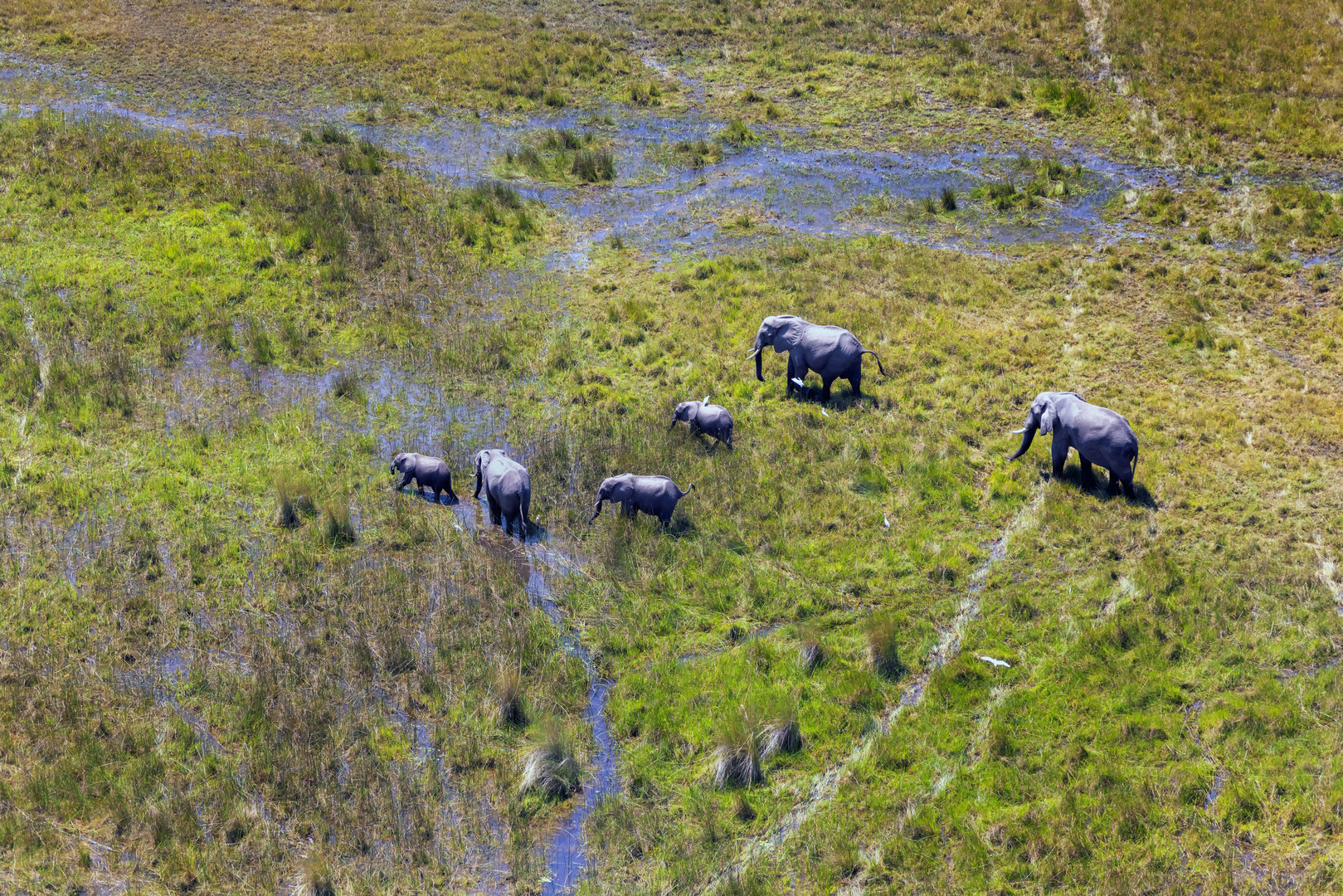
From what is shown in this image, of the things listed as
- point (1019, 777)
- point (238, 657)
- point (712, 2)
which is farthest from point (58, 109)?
point (1019, 777)

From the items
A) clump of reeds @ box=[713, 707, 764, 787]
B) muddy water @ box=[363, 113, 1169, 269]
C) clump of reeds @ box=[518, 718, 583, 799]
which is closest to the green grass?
muddy water @ box=[363, 113, 1169, 269]

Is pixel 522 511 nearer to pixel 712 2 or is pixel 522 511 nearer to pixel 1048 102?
pixel 1048 102

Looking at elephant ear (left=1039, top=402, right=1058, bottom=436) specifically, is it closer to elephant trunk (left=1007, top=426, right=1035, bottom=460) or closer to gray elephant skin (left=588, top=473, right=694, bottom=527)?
elephant trunk (left=1007, top=426, right=1035, bottom=460)

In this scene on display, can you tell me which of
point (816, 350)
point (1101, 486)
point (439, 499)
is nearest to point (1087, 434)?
point (1101, 486)

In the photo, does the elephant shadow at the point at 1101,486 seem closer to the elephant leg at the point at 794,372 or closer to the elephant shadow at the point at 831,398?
the elephant shadow at the point at 831,398

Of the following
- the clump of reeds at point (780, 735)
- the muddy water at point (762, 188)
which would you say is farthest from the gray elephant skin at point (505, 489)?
the muddy water at point (762, 188)

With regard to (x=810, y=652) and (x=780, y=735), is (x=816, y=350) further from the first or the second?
(x=780, y=735)
